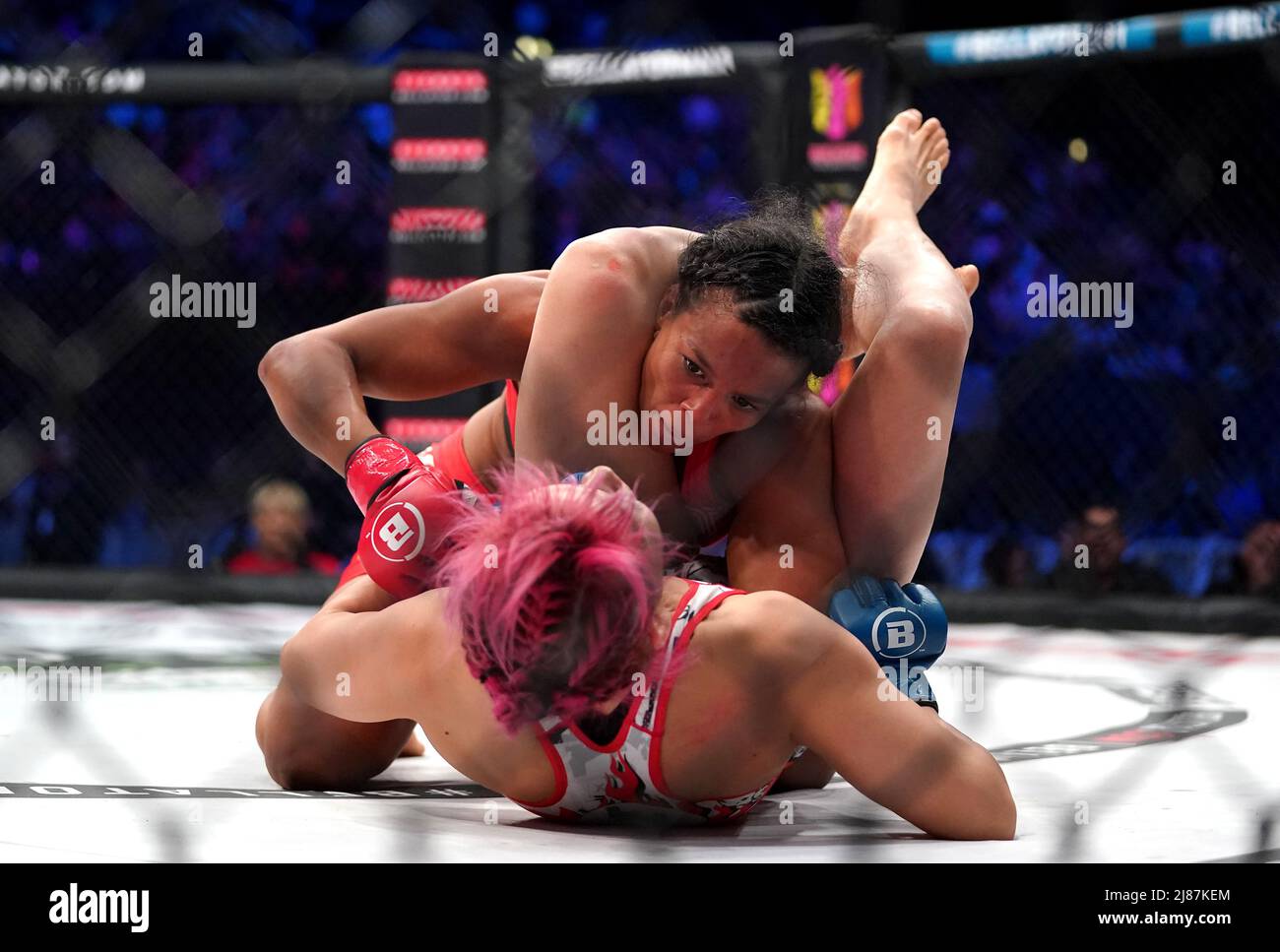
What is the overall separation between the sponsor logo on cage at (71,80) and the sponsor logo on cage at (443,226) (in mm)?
812

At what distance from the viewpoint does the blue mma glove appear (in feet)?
4.51

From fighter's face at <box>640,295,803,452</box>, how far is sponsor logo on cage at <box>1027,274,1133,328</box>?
6.94 feet

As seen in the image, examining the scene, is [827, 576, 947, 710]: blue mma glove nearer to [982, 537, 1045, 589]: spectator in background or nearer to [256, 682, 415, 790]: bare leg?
[256, 682, 415, 790]: bare leg

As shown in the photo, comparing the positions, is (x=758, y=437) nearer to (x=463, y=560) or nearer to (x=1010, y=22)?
(x=463, y=560)

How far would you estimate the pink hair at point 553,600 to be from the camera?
97 cm

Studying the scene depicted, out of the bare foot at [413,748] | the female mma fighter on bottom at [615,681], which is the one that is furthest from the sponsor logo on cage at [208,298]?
the female mma fighter on bottom at [615,681]

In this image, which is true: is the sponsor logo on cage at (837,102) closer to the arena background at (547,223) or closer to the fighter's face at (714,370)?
the arena background at (547,223)

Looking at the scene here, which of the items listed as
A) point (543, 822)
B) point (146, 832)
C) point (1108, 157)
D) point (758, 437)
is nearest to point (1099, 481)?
point (1108, 157)

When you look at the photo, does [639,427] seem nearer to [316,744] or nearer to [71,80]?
[316,744]

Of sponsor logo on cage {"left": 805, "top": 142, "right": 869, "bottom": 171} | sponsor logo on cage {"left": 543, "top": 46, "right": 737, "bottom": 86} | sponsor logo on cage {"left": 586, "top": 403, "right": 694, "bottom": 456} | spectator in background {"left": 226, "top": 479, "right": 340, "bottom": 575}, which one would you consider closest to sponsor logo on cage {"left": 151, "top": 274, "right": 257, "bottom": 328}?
spectator in background {"left": 226, "top": 479, "right": 340, "bottom": 575}

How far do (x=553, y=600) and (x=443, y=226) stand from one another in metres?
2.50

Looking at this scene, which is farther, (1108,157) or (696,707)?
(1108,157)
